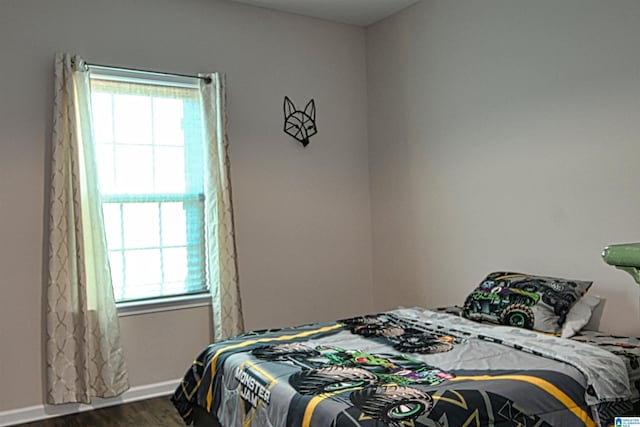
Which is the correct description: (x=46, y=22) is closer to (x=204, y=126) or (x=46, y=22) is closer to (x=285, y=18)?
(x=204, y=126)

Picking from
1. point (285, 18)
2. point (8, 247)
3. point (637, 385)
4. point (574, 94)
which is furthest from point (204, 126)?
point (637, 385)

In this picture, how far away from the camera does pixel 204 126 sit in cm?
403

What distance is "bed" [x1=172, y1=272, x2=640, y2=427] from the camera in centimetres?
206

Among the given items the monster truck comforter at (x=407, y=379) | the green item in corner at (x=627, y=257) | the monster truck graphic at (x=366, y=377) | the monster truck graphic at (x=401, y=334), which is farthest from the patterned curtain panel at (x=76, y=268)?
the green item in corner at (x=627, y=257)

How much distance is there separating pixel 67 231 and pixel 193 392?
134 cm

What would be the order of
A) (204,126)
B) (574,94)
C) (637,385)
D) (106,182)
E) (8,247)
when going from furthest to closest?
(204,126), (106,182), (8,247), (574,94), (637,385)

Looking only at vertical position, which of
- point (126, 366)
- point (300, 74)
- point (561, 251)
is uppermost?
point (300, 74)

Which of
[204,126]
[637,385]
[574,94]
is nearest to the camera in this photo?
[637,385]

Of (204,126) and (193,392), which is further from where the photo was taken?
(204,126)

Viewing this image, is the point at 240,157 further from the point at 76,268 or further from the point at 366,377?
the point at 366,377

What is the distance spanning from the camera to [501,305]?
10.3ft

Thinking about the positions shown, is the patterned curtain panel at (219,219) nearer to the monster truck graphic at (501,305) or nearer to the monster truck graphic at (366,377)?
the monster truck graphic at (366,377)

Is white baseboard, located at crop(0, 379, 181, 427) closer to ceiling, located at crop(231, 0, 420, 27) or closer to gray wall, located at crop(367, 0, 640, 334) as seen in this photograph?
gray wall, located at crop(367, 0, 640, 334)

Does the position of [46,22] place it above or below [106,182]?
above
